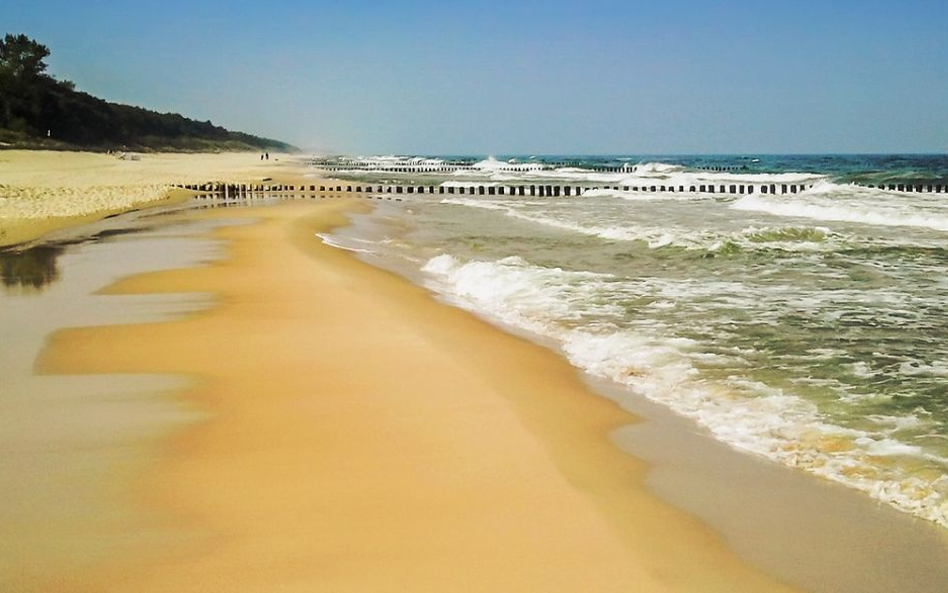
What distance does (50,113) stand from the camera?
83.1m

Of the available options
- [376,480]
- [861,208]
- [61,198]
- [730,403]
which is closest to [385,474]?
[376,480]

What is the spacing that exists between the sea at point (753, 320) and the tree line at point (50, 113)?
68450 millimetres

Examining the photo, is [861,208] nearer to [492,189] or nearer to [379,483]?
[492,189]

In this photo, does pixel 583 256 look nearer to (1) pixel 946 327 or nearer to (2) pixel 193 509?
(1) pixel 946 327

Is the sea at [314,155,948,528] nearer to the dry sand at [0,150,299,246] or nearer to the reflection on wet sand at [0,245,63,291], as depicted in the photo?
the reflection on wet sand at [0,245,63,291]

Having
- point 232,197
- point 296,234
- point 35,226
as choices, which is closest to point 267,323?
point 296,234

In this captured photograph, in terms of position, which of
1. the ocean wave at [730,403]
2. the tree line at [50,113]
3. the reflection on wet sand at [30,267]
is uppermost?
the tree line at [50,113]

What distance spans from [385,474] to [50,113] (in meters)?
92.1

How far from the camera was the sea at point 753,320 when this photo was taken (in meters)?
5.19

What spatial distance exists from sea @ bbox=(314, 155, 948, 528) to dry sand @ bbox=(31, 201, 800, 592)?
2.90 ft

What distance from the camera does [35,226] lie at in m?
19.6

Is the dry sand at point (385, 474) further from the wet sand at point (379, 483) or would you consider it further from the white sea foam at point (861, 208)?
the white sea foam at point (861, 208)

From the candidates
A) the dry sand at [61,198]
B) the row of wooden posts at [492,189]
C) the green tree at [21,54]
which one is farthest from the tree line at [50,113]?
the row of wooden posts at [492,189]

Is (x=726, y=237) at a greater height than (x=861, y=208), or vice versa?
(x=861, y=208)
